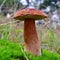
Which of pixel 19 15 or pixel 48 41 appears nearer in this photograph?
pixel 19 15

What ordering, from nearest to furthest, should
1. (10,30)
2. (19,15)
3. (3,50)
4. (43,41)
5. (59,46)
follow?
(19,15), (3,50), (10,30), (59,46), (43,41)

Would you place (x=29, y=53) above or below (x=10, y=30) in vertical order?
below

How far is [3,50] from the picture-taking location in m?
1.45

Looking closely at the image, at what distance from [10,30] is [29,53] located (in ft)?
3.73

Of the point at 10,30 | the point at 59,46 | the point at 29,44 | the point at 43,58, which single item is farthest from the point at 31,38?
the point at 59,46

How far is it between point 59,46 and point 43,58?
1.33 metres

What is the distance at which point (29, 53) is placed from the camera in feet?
4.66

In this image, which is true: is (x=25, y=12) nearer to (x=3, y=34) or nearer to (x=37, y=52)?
(x=37, y=52)

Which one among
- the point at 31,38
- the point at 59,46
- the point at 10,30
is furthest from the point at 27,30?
the point at 59,46

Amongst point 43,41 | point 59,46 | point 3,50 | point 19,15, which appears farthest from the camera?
point 43,41

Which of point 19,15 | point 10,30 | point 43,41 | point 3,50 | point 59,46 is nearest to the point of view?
point 19,15

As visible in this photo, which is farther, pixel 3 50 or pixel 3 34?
pixel 3 34

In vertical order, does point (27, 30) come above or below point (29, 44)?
above

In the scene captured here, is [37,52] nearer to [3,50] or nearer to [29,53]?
[29,53]
